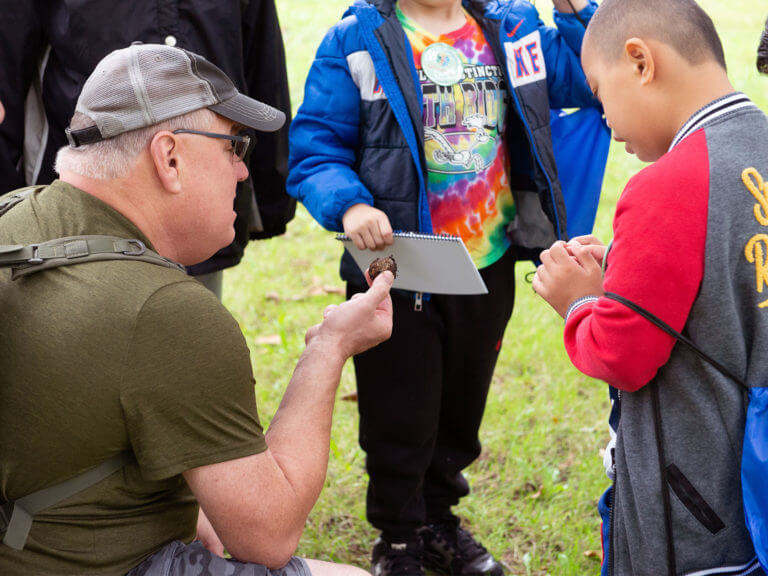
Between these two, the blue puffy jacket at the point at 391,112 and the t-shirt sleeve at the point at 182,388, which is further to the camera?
the blue puffy jacket at the point at 391,112

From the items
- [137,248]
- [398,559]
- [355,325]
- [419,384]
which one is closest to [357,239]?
[355,325]

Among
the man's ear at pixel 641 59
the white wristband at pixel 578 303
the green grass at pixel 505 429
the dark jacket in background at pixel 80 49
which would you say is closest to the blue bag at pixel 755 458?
the white wristband at pixel 578 303

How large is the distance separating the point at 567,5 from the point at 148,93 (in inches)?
57.3

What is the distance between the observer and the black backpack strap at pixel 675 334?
1.69 meters

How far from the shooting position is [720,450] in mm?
1732

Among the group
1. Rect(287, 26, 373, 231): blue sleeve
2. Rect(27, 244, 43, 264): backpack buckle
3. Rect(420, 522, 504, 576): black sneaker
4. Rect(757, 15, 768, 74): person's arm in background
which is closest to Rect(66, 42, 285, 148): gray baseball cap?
Rect(27, 244, 43, 264): backpack buckle

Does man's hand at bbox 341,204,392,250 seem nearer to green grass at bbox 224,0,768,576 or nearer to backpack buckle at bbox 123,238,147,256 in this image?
backpack buckle at bbox 123,238,147,256

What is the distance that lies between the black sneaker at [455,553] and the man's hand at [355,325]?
4.11ft

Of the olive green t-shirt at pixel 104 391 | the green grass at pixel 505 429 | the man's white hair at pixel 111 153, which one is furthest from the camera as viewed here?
the green grass at pixel 505 429

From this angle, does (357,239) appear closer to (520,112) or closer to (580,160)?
(520,112)

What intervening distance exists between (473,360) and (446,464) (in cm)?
43

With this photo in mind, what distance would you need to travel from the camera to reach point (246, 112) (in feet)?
6.66

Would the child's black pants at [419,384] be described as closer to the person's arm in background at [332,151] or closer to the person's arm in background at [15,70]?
the person's arm in background at [332,151]

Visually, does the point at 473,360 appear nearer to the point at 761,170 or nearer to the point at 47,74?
the point at 761,170
